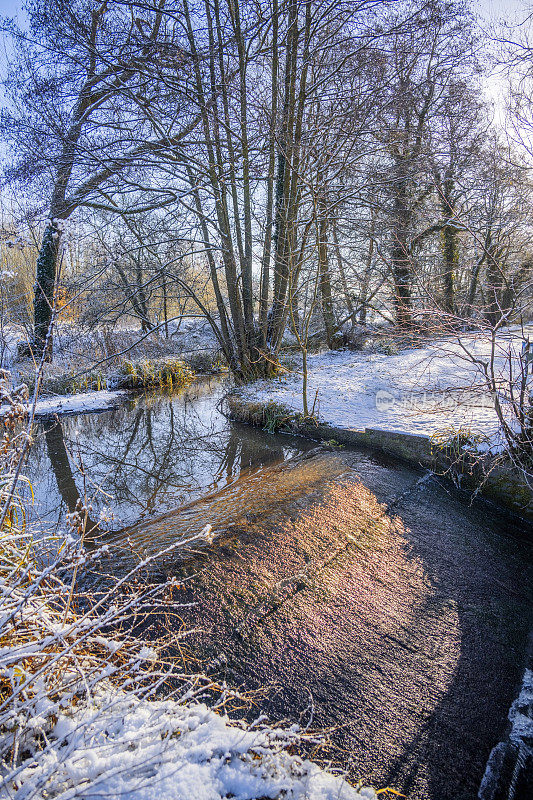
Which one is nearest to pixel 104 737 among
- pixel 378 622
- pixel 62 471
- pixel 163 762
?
pixel 163 762

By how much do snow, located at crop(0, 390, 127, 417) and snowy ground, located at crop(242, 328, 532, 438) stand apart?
3.36 meters

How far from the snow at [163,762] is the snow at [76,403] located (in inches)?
301

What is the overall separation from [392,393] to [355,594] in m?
5.15

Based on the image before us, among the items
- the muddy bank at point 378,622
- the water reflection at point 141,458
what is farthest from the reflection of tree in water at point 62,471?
the muddy bank at point 378,622

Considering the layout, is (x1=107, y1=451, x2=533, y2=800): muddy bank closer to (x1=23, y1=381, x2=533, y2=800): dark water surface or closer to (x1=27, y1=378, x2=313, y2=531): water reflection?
(x1=23, y1=381, x2=533, y2=800): dark water surface

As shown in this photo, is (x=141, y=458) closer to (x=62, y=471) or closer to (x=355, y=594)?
(x=62, y=471)

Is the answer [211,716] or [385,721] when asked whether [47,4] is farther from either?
[385,721]

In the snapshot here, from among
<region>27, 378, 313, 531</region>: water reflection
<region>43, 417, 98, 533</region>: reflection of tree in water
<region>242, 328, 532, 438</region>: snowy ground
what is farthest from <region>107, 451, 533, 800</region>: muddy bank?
<region>242, 328, 532, 438</region>: snowy ground

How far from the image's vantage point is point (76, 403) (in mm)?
8781

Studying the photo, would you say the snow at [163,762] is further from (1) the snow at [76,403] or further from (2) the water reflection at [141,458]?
(1) the snow at [76,403]

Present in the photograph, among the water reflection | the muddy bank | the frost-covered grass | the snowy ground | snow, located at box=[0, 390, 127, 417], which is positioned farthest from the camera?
snow, located at box=[0, 390, 127, 417]

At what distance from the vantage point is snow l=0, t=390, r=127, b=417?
27.4 feet

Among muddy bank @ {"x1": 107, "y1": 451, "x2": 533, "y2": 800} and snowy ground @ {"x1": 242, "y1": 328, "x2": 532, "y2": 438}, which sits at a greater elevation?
snowy ground @ {"x1": 242, "y1": 328, "x2": 532, "y2": 438}

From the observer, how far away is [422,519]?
396cm
